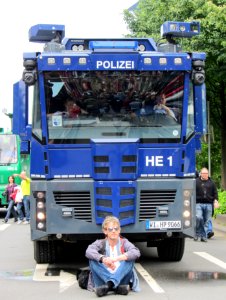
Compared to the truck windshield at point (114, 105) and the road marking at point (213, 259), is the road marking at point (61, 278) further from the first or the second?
the road marking at point (213, 259)

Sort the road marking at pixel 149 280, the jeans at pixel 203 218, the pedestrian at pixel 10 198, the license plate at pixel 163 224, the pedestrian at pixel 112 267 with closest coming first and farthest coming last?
the pedestrian at pixel 112 267 → the road marking at pixel 149 280 → the license plate at pixel 163 224 → the jeans at pixel 203 218 → the pedestrian at pixel 10 198

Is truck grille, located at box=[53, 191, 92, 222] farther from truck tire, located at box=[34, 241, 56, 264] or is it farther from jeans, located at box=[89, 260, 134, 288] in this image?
jeans, located at box=[89, 260, 134, 288]

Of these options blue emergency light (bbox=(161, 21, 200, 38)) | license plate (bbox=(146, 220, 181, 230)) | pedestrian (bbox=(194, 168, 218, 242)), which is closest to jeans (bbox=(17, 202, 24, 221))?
pedestrian (bbox=(194, 168, 218, 242))

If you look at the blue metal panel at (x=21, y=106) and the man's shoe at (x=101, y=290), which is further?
the blue metal panel at (x=21, y=106)

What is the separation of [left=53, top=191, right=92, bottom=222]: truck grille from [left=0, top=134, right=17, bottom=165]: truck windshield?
1748 cm

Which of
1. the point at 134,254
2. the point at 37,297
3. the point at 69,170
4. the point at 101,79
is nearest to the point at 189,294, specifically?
the point at 134,254

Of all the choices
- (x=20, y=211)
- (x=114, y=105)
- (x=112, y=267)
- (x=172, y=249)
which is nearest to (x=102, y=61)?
(x=114, y=105)

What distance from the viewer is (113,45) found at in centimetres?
1115

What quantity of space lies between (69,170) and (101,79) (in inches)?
57.9

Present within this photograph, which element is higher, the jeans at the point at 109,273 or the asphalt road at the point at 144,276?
the jeans at the point at 109,273

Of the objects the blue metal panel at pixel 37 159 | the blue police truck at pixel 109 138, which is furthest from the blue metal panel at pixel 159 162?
the blue metal panel at pixel 37 159

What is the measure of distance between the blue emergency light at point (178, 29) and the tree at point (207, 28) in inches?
308

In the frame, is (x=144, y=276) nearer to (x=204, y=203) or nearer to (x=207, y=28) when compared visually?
(x=204, y=203)

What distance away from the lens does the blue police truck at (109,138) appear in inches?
425
